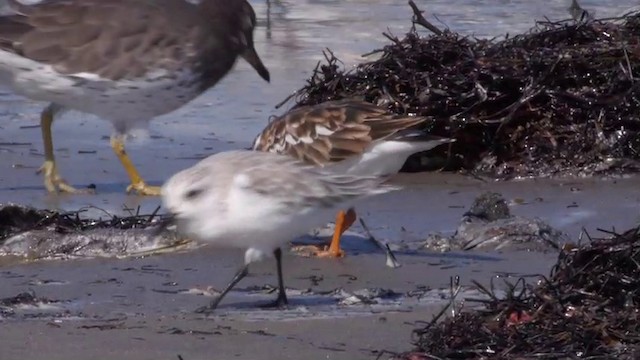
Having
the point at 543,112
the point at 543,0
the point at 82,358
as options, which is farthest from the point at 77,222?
the point at 543,0

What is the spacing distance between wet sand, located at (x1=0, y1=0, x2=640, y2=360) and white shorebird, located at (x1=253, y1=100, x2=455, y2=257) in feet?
1.17

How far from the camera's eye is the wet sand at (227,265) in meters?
4.82

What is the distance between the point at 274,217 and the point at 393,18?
8.92 meters

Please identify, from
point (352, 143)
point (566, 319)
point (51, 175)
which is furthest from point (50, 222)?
point (566, 319)

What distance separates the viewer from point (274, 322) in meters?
5.10

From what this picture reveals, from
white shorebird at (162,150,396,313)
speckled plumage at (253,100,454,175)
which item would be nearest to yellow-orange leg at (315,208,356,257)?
speckled plumage at (253,100,454,175)

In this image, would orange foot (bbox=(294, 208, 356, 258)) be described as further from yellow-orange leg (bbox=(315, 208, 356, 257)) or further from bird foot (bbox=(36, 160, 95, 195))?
bird foot (bbox=(36, 160, 95, 195))

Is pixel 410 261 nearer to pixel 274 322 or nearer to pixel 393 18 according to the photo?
pixel 274 322

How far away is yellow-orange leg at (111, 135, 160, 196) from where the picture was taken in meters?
8.10

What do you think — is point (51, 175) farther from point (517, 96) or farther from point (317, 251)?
point (517, 96)

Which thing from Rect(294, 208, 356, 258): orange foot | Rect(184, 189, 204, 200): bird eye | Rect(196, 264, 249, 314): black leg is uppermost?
Rect(184, 189, 204, 200): bird eye

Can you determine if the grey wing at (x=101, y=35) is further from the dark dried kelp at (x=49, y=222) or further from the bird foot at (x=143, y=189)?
the dark dried kelp at (x=49, y=222)

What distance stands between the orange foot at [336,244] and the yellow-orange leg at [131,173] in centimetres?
174

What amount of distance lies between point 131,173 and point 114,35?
82 cm
